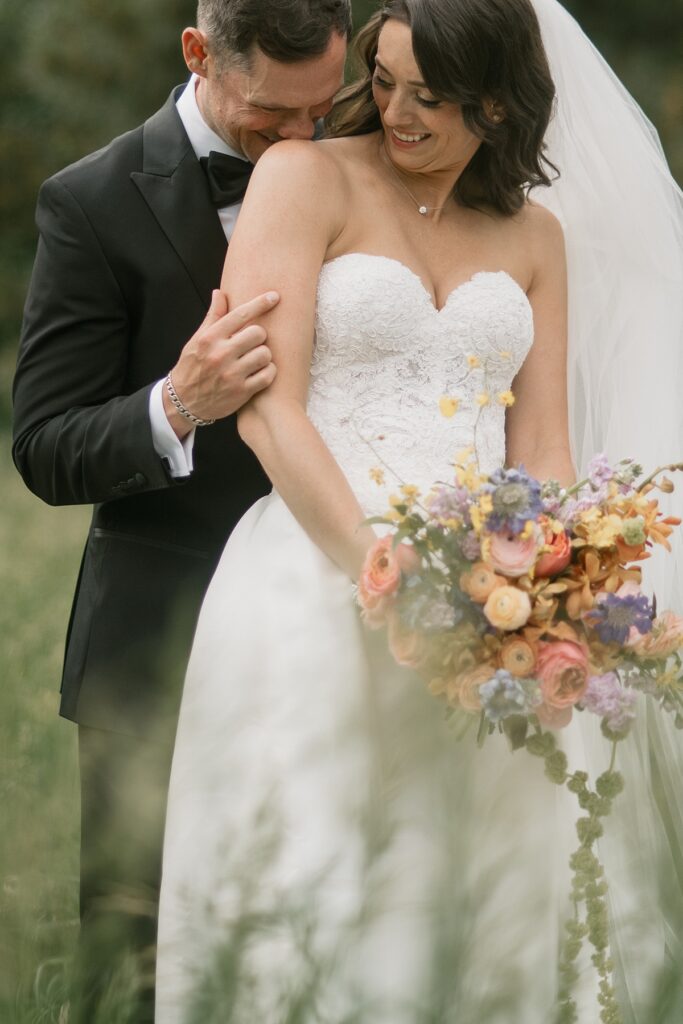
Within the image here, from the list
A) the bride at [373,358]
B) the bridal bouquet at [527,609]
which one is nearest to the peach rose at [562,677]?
the bridal bouquet at [527,609]

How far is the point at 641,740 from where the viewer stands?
3.31 metres

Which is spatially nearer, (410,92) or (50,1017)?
(50,1017)

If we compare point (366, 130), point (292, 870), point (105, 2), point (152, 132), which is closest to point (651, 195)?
point (366, 130)

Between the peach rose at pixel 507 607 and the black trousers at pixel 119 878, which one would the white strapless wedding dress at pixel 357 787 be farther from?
the peach rose at pixel 507 607

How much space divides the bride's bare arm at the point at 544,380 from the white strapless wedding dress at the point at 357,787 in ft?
0.22

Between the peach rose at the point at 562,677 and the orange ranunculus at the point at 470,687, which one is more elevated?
the peach rose at the point at 562,677

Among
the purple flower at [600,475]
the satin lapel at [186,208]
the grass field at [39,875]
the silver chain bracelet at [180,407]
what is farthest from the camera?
the satin lapel at [186,208]

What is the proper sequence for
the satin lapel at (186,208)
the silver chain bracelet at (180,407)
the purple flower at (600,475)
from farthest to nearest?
the satin lapel at (186,208) < the silver chain bracelet at (180,407) < the purple flower at (600,475)

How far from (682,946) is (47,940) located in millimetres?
644

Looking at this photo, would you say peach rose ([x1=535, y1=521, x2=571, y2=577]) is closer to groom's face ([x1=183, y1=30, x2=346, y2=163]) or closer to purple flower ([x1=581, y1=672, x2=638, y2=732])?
purple flower ([x1=581, y1=672, x2=638, y2=732])

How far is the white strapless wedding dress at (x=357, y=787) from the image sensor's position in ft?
4.78

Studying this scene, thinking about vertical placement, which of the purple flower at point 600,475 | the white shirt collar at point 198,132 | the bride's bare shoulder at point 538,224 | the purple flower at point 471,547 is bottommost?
the purple flower at point 471,547

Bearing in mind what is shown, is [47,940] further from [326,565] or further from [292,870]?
[326,565]

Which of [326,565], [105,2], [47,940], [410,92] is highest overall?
[410,92]
